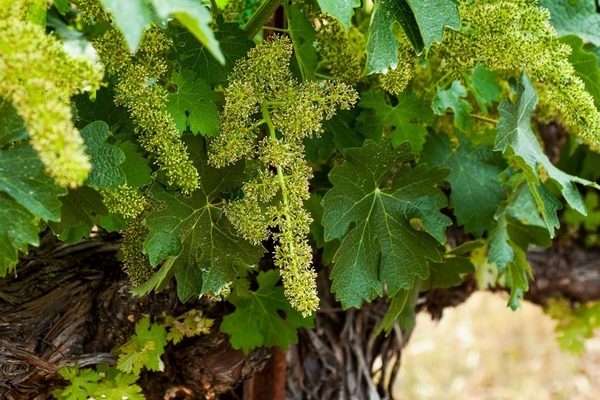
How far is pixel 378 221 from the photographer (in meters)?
0.96

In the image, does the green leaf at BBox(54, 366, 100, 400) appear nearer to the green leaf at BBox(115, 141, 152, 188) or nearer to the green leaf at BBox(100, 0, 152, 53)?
the green leaf at BBox(115, 141, 152, 188)

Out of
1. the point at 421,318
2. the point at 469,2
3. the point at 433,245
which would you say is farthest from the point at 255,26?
the point at 421,318

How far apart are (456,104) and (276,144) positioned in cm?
33

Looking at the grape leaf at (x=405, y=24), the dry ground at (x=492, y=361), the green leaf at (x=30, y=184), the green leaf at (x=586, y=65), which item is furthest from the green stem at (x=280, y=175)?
the dry ground at (x=492, y=361)

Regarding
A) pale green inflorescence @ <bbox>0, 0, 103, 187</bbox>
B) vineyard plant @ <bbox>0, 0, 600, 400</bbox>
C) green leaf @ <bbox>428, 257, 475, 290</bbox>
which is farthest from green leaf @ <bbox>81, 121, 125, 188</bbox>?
green leaf @ <bbox>428, 257, 475, 290</bbox>

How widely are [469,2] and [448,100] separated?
0.17 meters

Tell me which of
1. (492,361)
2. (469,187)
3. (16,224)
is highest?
(16,224)

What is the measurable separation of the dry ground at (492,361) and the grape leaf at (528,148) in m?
1.93

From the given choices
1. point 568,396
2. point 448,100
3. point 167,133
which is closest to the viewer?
point 167,133

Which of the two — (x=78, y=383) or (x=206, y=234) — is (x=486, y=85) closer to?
(x=206, y=234)

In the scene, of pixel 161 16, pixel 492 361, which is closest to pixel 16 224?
pixel 161 16

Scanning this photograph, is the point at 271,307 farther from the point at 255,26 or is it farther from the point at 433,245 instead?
the point at 255,26

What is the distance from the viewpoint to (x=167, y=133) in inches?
30.3

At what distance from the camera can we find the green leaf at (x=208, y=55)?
0.85m
